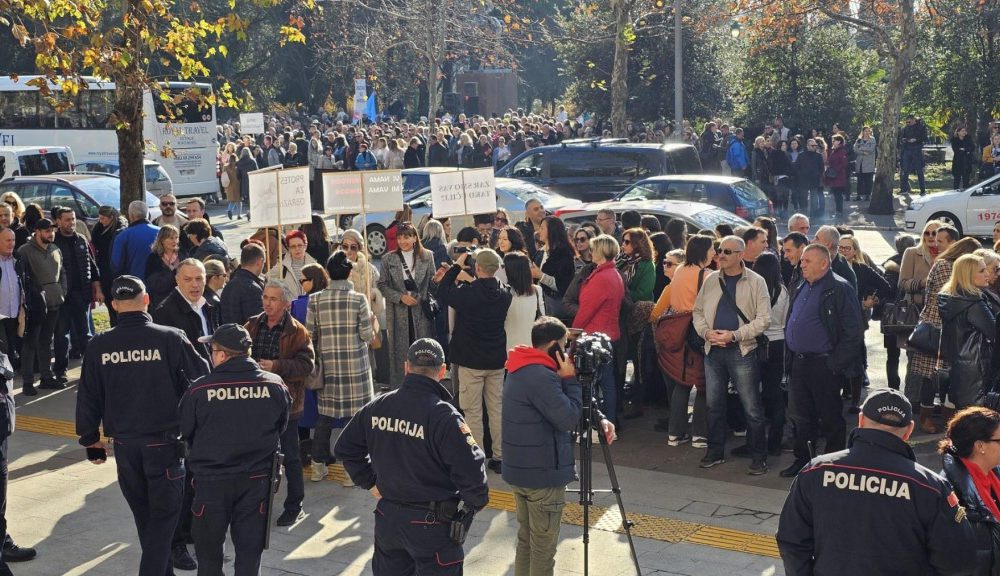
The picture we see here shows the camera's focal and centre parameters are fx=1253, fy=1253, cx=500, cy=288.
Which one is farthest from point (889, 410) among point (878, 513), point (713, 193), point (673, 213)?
point (713, 193)

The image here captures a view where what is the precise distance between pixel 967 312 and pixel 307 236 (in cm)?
641

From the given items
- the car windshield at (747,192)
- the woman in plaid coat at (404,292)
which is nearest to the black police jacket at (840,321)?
the woman in plaid coat at (404,292)

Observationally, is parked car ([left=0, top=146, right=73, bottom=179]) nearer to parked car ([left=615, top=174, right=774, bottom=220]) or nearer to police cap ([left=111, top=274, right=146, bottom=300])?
parked car ([left=615, top=174, right=774, bottom=220])

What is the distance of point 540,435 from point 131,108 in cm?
968

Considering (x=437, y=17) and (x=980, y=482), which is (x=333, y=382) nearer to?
(x=980, y=482)

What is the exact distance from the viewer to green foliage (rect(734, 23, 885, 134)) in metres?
33.9

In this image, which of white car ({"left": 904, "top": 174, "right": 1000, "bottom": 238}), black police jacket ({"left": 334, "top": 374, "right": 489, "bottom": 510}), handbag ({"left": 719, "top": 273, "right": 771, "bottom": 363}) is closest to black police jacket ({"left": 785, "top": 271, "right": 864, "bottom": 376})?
handbag ({"left": 719, "top": 273, "right": 771, "bottom": 363})

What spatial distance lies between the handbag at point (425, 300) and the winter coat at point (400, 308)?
0.08 ft

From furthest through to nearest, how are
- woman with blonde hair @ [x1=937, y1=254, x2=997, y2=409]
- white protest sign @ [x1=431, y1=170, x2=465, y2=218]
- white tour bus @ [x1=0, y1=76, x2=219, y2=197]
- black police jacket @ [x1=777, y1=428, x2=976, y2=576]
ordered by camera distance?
white tour bus @ [x1=0, y1=76, x2=219, y2=197] < white protest sign @ [x1=431, y1=170, x2=465, y2=218] < woman with blonde hair @ [x1=937, y1=254, x2=997, y2=409] < black police jacket @ [x1=777, y1=428, x2=976, y2=576]

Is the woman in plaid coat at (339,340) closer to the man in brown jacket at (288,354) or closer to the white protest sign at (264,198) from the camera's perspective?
the man in brown jacket at (288,354)

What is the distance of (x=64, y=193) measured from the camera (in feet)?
70.2

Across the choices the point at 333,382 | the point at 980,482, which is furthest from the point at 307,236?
the point at 980,482

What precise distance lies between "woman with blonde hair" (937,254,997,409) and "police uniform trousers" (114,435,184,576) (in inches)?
214

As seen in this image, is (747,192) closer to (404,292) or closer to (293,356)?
(404,292)
